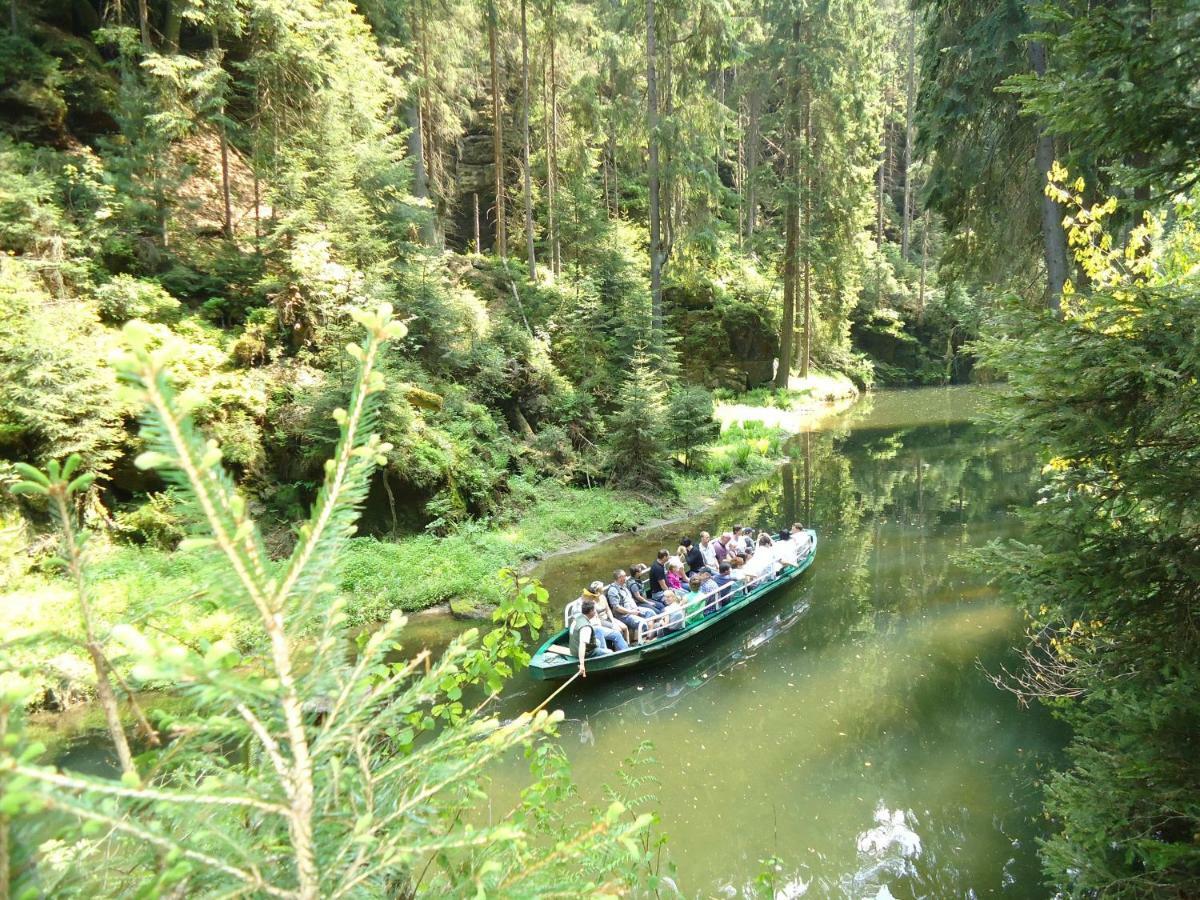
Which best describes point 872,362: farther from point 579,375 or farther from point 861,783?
point 861,783

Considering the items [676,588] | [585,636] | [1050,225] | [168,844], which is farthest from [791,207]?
[168,844]

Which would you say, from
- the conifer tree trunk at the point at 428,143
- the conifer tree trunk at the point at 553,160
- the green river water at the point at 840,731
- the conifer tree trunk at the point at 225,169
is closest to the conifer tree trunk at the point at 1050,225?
the green river water at the point at 840,731

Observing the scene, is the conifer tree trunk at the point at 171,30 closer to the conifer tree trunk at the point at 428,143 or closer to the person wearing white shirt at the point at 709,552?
the conifer tree trunk at the point at 428,143

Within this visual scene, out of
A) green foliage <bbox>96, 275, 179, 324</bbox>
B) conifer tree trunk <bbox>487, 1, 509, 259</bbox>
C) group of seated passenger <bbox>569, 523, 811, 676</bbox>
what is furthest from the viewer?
conifer tree trunk <bbox>487, 1, 509, 259</bbox>

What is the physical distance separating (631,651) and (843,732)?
2.70 meters

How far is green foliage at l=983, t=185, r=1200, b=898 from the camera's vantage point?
313 cm

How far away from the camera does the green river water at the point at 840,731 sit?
5578 millimetres

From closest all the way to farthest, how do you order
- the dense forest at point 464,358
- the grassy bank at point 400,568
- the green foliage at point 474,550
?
the dense forest at point 464,358, the grassy bank at point 400,568, the green foliage at point 474,550

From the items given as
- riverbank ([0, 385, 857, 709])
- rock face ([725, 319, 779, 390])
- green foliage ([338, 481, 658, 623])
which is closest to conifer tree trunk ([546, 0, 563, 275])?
rock face ([725, 319, 779, 390])

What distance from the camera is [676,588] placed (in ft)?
33.6

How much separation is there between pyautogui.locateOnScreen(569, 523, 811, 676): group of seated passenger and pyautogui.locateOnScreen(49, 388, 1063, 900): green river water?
1.83 ft

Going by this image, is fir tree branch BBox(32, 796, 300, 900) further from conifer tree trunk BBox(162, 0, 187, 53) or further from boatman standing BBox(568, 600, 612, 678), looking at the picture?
conifer tree trunk BBox(162, 0, 187, 53)

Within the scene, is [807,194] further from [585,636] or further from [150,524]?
[150,524]

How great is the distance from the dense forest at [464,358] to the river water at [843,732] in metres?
0.81
